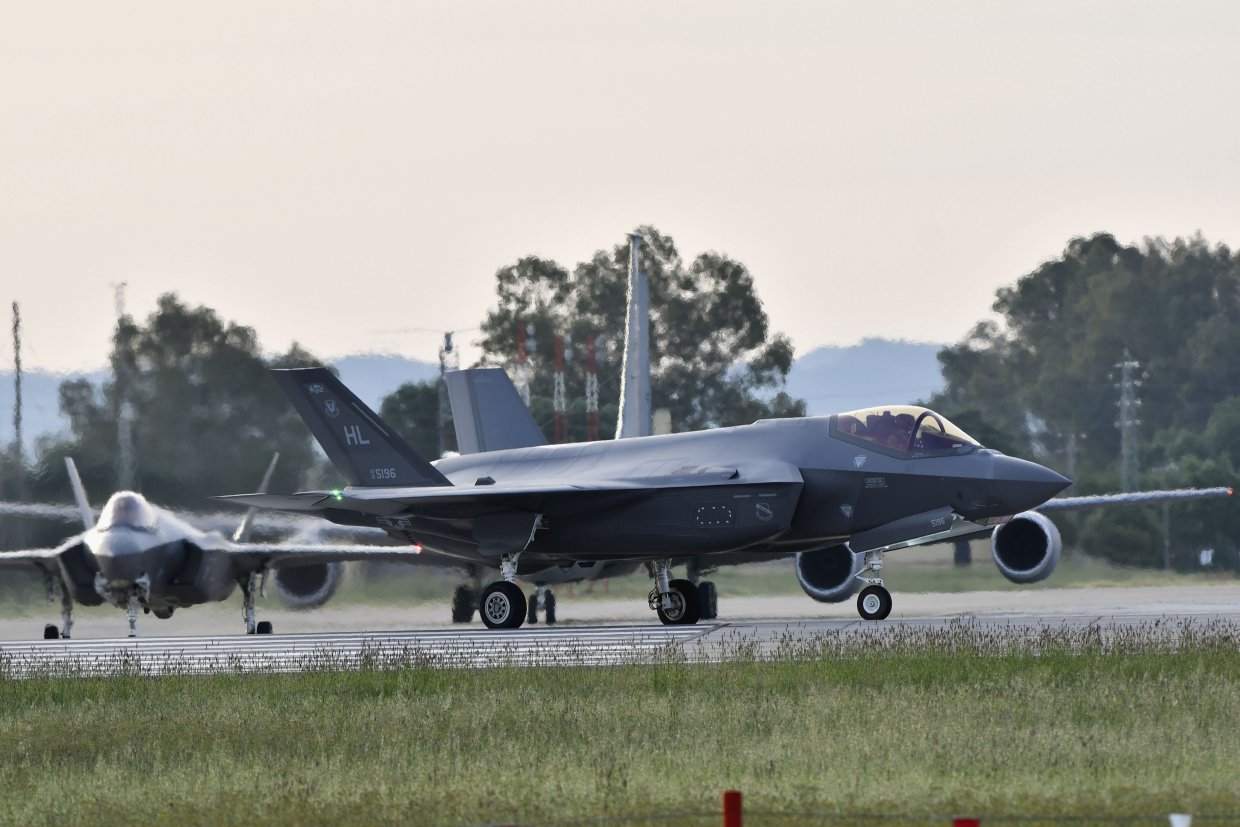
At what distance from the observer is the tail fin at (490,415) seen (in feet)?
102

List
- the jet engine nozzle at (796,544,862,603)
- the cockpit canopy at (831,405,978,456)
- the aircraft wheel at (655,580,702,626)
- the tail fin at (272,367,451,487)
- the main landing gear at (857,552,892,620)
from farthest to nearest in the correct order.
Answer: the jet engine nozzle at (796,544,862,603)
the tail fin at (272,367,451,487)
the aircraft wheel at (655,580,702,626)
the main landing gear at (857,552,892,620)
the cockpit canopy at (831,405,978,456)

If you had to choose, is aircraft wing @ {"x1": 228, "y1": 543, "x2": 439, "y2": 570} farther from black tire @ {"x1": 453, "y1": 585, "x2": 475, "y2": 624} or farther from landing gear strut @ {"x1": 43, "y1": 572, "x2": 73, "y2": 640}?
landing gear strut @ {"x1": 43, "y1": 572, "x2": 73, "y2": 640}

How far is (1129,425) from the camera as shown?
216 feet

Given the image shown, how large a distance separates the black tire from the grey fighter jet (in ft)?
16.2

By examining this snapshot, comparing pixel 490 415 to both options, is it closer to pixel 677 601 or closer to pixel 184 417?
pixel 677 601

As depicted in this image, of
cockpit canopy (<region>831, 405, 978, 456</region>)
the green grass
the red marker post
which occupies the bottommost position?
the green grass

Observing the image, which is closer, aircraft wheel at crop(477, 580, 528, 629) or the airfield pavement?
aircraft wheel at crop(477, 580, 528, 629)

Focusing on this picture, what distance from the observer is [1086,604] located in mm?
31625

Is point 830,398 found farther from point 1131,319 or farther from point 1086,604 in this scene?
point 1086,604

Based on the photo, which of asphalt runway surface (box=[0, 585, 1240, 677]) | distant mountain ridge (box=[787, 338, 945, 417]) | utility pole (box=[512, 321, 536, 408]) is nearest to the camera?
asphalt runway surface (box=[0, 585, 1240, 677])

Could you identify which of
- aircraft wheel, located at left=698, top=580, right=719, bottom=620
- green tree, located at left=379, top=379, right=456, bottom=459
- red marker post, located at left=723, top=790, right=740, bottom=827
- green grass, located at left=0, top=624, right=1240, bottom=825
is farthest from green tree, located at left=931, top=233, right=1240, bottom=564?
red marker post, located at left=723, top=790, right=740, bottom=827

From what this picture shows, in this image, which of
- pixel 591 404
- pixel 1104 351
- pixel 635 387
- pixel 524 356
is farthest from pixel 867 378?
pixel 635 387

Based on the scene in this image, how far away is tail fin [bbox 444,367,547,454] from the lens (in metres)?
31.1

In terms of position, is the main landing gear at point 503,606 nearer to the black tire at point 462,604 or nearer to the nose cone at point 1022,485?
the nose cone at point 1022,485
